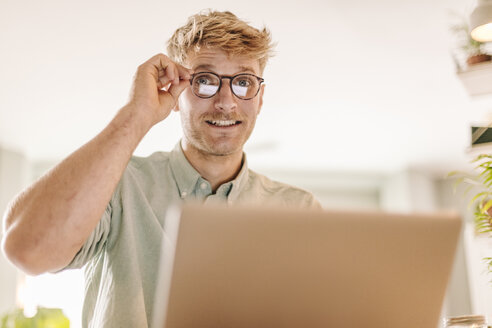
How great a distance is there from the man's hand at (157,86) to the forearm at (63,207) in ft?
0.55

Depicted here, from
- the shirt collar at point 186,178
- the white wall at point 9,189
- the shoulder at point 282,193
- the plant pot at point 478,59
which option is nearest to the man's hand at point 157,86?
the shirt collar at point 186,178

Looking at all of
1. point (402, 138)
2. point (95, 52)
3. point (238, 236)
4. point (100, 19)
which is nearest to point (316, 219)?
point (238, 236)

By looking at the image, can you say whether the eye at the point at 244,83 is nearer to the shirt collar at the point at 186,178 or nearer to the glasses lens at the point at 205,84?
the glasses lens at the point at 205,84

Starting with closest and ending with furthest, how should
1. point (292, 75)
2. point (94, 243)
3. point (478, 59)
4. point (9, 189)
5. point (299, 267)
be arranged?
point (299, 267) < point (94, 243) < point (478, 59) < point (292, 75) < point (9, 189)

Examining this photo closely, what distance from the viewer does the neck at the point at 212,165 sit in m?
1.62

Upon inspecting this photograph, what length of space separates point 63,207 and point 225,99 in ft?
2.22

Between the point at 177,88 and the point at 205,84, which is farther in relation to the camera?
the point at 205,84

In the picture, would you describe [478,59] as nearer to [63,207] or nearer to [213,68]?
[213,68]

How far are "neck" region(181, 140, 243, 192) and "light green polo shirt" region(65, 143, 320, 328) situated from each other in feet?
0.10

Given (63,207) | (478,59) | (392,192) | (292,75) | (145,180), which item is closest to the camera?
(63,207)

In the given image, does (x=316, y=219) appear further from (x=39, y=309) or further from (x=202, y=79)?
(x=39, y=309)

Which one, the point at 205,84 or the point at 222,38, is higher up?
the point at 222,38

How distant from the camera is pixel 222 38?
1.62m

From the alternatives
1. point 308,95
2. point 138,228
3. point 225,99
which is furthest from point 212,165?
point 308,95
